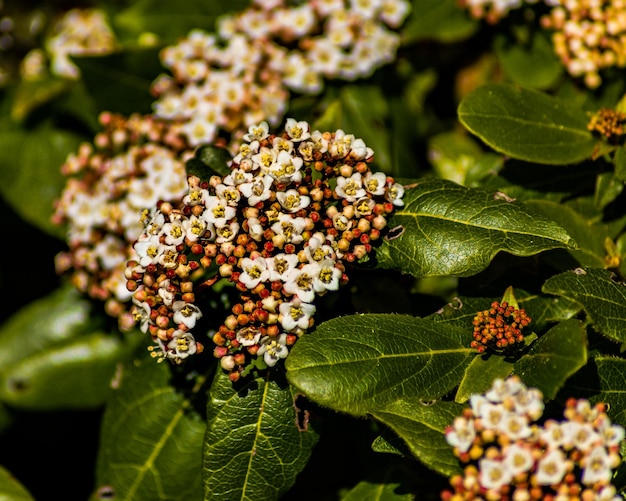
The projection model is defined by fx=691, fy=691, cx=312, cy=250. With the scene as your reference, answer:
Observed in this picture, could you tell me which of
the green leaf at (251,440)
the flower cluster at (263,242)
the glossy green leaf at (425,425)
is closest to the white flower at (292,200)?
the flower cluster at (263,242)

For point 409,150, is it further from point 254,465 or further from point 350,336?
point 254,465

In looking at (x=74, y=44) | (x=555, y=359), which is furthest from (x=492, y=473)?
(x=74, y=44)

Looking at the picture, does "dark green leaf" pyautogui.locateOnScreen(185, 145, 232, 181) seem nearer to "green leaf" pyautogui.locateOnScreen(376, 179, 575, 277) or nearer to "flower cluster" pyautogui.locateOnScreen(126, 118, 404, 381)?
"flower cluster" pyautogui.locateOnScreen(126, 118, 404, 381)

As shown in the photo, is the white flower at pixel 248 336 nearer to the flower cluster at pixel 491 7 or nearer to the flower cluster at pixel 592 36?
the flower cluster at pixel 592 36

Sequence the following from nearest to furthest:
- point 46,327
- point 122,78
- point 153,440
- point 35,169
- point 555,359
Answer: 1. point 555,359
2. point 153,440
3. point 122,78
4. point 46,327
5. point 35,169

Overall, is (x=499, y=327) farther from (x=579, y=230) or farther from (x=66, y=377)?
(x=66, y=377)

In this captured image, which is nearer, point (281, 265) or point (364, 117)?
point (281, 265)

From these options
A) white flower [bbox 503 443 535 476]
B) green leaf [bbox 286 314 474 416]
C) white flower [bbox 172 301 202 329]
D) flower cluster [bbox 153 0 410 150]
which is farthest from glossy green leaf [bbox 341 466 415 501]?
flower cluster [bbox 153 0 410 150]

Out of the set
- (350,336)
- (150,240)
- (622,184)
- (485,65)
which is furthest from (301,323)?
(485,65)
